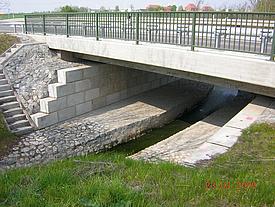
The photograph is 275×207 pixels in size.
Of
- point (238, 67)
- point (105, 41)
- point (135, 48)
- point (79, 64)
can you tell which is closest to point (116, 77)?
point (79, 64)

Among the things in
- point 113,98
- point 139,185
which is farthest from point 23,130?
point 139,185

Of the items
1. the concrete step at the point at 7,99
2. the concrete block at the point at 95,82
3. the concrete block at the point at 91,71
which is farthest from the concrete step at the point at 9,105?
the concrete block at the point at 95,82

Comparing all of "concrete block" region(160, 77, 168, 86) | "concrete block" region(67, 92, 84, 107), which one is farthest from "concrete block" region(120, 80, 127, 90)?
"concrete block" region(160, 77, 168, 86)

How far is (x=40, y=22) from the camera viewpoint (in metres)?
15.3

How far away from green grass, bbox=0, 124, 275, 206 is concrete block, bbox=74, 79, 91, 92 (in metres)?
6.93

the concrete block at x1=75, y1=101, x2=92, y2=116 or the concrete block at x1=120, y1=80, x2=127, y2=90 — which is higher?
the concrete block at x1=120, y1=80, x2=127, y2=90

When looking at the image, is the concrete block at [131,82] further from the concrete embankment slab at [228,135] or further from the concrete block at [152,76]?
the concrete embankment slab at [228,135]

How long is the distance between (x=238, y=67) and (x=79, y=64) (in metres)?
8.06

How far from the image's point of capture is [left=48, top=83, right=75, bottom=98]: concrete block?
11.0 meters

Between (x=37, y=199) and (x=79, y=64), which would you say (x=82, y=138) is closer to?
(x=79, y=64)

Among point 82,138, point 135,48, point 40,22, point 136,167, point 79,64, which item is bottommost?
point 82,138

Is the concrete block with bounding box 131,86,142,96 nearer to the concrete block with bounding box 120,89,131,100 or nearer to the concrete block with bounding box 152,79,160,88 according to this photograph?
the concrete block with bounding box 120,89,131,100

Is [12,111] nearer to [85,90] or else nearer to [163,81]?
[85,90]

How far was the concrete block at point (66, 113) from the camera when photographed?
1124 cm
